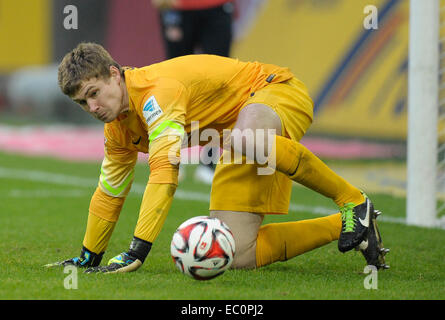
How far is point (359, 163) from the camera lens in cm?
966

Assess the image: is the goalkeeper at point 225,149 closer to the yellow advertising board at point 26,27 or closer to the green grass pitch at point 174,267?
the green grass pitch at point 174,267

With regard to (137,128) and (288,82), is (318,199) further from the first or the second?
(137,128)

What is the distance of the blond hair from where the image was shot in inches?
170

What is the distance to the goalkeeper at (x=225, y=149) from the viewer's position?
4.30m

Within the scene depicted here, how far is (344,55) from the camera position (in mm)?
10836

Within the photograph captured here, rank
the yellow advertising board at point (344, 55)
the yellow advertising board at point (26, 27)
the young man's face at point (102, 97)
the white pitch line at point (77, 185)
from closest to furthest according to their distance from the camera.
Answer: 1. the young man's face at point (102, 97)
2. the white pitch line at point (77, 185)
3. the yellow advertising board at point (344, 55)
4. the yellow advertising board at point (26, 27)

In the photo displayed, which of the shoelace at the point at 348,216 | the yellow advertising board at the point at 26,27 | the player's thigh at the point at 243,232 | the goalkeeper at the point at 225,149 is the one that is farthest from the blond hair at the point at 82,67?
the yellow advertising board at the point at 26,27

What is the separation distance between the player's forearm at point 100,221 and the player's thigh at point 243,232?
0.56 meters

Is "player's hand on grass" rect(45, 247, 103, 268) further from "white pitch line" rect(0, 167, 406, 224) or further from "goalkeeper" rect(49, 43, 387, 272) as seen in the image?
"white pitch line" rect(0, 167, 406, 224)

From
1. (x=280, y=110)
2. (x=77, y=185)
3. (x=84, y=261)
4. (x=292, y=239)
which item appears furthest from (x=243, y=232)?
(x=77, y=185)

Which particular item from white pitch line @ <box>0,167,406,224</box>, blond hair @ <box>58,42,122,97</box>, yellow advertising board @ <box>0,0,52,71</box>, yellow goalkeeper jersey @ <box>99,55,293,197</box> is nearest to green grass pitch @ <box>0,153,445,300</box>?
white pitch line @ <box>0,167,406,224</box>
